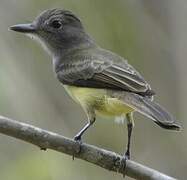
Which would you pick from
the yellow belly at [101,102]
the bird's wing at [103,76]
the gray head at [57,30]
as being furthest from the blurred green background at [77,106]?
the yellow belly at [101,102]

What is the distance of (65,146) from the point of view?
4.29 meters

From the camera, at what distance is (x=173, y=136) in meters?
6.81

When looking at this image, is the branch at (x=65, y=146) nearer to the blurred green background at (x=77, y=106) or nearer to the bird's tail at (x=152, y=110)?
the bird's tail at (x=152, y=110)

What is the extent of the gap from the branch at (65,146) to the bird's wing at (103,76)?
0.57m

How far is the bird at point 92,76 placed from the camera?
15.0 ft

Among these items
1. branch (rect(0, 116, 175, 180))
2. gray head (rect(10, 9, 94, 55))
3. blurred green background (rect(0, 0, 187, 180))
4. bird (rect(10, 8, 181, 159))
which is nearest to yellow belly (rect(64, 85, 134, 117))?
bird (rect(10, 8, 181, 159))

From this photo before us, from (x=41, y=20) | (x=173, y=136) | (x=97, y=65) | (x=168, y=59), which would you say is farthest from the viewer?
(x=168, y=59)

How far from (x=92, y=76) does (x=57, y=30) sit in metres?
0.85

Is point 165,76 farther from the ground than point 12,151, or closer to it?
farther from the ground

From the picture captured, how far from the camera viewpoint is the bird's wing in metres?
4.75

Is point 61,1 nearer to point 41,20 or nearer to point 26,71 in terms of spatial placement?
point 26,71

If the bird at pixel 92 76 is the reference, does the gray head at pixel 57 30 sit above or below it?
above

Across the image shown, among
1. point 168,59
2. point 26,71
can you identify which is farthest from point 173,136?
point 26,71

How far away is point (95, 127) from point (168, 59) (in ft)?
3.62
